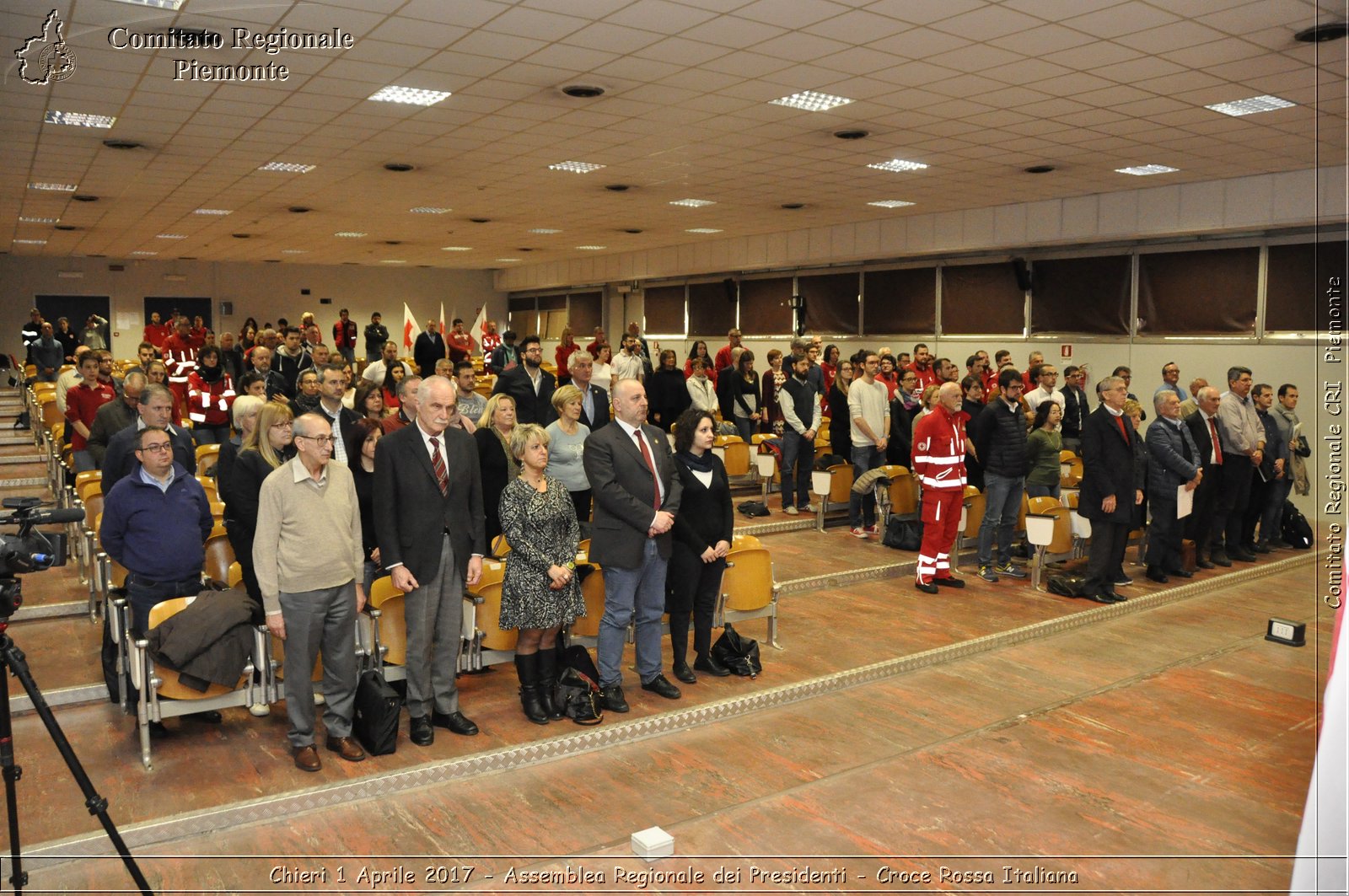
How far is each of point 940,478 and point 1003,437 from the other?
25.8 inches

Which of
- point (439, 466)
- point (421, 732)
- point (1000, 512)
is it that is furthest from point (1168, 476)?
point (421, 732)

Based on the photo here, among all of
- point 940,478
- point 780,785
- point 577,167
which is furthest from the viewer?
point 577,167

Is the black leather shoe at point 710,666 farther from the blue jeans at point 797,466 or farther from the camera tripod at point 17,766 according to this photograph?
the blue jeans at point 797,466

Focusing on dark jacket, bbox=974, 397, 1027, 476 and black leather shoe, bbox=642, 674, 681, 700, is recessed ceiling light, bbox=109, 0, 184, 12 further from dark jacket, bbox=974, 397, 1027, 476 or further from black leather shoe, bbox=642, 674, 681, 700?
dark jacket, bbox=974, 397, 1027, 476

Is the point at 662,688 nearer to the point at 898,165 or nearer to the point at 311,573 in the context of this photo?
the point at 311,573

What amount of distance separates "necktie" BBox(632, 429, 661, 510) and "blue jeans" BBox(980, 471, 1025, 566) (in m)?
3.91

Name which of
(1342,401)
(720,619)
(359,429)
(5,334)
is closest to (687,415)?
(720,619)

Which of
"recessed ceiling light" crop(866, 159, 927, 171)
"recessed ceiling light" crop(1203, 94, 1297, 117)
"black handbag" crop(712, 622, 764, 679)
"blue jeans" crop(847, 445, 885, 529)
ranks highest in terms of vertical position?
"recessed ceiling light" crop(866, 159, 927, 171)

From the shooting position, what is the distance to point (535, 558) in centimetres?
459

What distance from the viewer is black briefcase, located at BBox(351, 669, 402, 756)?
4.30 m

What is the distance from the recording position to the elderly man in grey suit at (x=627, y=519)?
16.0ft

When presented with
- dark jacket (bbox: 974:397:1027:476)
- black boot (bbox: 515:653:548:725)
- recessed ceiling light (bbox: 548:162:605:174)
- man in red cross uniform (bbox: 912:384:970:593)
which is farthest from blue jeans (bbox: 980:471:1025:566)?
recessed ceiling light (bbox: 548:162:605:174)

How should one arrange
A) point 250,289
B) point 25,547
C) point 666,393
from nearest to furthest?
point 25,547, point 666,393, point 250,289

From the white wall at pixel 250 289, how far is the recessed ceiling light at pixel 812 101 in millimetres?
21222
